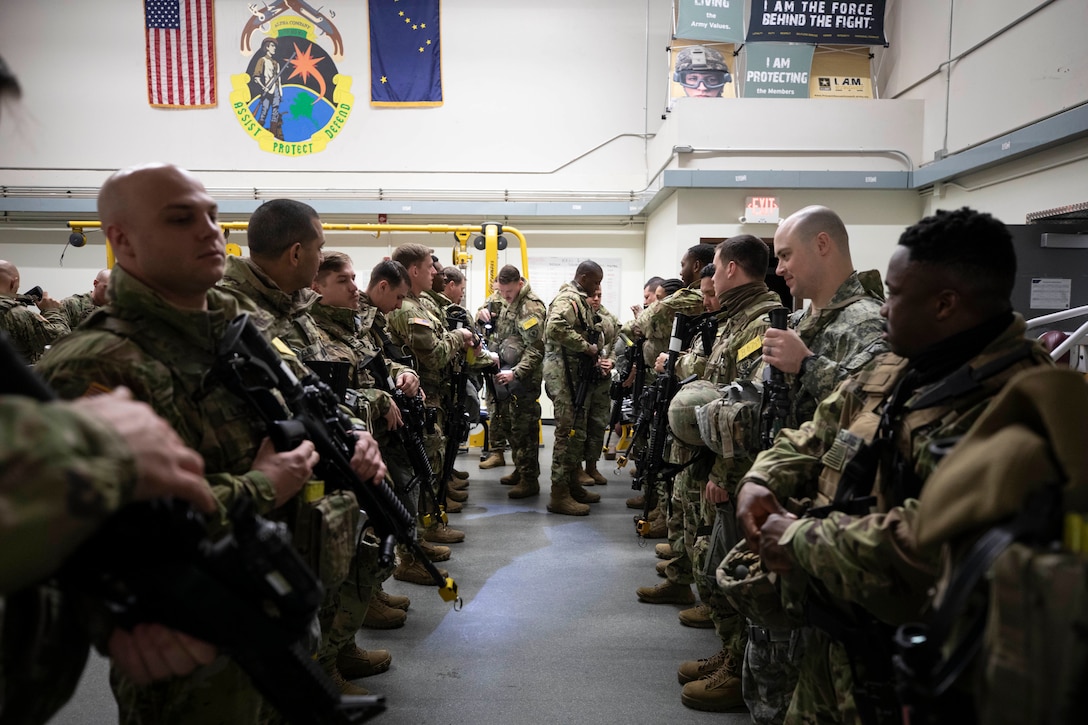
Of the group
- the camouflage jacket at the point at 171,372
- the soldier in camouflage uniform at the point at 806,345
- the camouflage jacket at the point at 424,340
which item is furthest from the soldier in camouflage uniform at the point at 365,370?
the soldier in camouflage uniform at the point at 806,345

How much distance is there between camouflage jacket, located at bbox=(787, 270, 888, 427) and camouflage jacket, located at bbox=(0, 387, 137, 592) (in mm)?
1890

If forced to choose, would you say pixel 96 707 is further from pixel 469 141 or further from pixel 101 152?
pixel 101 152

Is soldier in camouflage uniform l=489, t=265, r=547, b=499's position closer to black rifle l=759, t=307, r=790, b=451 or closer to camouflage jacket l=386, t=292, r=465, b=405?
camouflage jacket l=386, t=292, r=465, b=405

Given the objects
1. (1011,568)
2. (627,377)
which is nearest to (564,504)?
(627,377)

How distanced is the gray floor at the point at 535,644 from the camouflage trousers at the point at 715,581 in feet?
0.92

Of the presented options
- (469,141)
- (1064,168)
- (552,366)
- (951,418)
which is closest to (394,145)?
(469,141)

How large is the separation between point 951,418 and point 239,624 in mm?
Result: 1295

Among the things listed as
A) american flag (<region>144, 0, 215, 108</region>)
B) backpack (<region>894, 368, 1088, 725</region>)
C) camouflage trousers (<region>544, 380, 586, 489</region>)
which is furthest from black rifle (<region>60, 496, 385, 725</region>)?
american flag (<region>144, 0, 215, 108</region>)

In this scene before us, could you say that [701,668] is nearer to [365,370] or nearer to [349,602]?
[349,602]

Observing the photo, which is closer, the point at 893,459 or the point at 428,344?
the point at 893,459

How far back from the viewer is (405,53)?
29.1 feet

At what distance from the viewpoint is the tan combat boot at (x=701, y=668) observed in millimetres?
2689

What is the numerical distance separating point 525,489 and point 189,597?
471 cm

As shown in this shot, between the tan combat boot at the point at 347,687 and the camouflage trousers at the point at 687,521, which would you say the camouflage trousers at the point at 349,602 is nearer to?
the tan combat boot at the point at 347,687
